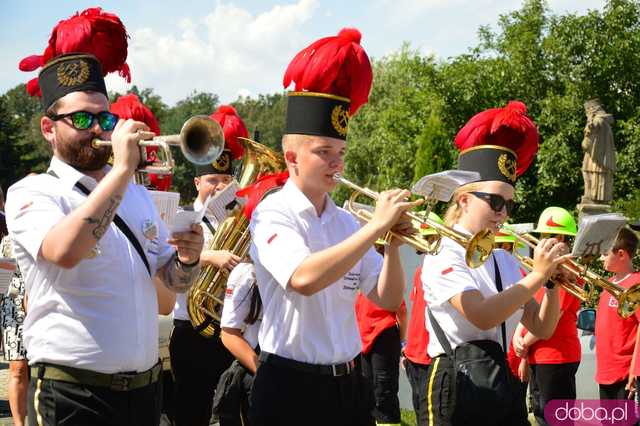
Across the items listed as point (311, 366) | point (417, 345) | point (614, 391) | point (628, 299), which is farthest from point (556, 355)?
point (311, 366)

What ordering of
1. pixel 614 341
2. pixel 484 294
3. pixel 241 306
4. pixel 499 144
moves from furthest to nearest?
pixel 614 341, pixel 241 306, pixel 499 144, pixel 484 294

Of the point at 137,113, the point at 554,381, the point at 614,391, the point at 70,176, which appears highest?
the point at 137,113

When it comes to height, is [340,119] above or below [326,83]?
below

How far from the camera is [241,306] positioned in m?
5.68

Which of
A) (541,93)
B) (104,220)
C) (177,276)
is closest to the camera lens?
(104,220)

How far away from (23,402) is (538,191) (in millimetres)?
28992

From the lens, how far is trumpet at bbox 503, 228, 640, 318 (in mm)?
5207

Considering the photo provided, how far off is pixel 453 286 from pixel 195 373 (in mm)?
2650

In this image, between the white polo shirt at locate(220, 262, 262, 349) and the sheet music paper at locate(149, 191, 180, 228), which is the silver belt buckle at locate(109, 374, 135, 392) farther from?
the white polo shirt at locate(220, 262, 262, 349)

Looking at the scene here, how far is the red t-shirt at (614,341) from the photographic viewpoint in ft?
26.7

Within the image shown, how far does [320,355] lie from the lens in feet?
13.1

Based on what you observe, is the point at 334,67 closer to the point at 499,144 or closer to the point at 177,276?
the point at 177,276

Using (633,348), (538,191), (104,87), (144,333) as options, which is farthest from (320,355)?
(538,191)

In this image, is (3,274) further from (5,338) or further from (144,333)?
(144,333)
